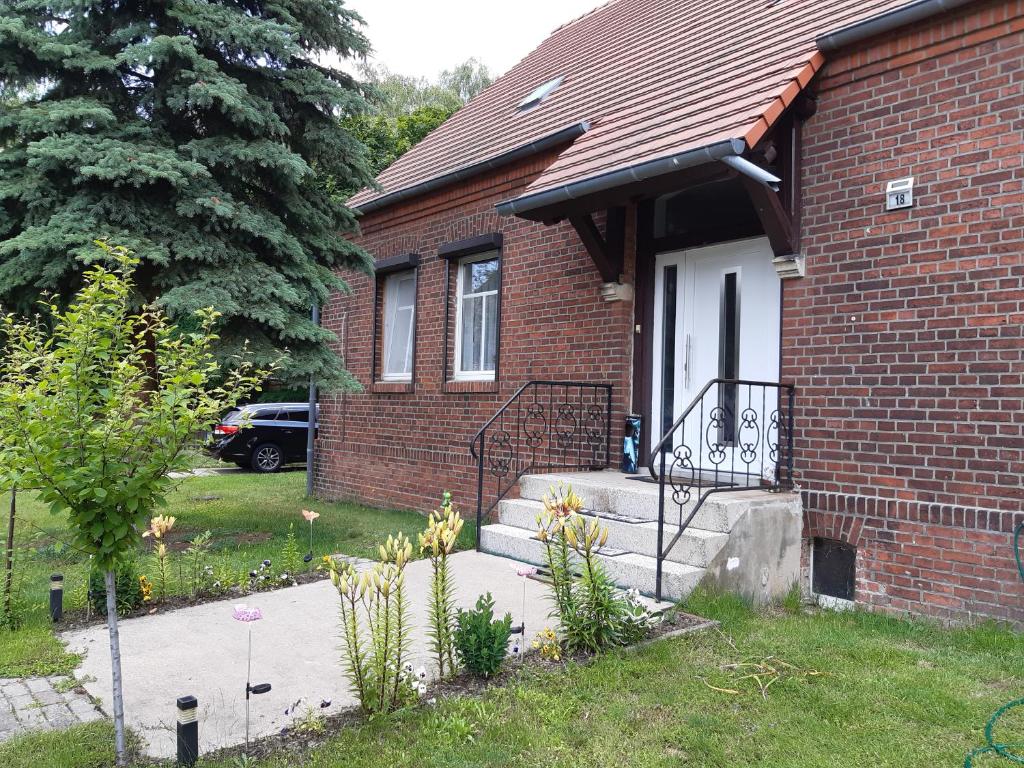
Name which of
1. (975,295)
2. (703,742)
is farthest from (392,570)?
(975,295)

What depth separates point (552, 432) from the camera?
26.4ft

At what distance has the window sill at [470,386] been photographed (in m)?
8.94

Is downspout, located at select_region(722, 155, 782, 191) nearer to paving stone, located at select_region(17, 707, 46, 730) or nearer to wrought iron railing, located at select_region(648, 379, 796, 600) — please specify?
wrought iron railing, located at select_region(648, 379, 796, 600)

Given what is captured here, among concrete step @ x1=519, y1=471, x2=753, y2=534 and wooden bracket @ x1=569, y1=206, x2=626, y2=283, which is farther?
wooden bracket @ x1=569, y1=206, x2=626, y2=283

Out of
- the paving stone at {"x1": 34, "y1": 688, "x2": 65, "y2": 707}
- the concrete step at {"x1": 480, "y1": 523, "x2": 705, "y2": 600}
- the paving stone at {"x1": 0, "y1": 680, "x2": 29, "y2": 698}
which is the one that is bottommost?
the paving stone at {"x1": 0, "y1": 680, "x2": 29, "y2": 698}

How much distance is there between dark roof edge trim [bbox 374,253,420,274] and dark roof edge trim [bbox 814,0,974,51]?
5796 mm

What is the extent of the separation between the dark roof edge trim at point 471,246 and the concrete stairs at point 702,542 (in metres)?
3.75

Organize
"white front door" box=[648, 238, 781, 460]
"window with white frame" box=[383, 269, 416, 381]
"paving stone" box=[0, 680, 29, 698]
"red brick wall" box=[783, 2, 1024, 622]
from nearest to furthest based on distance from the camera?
1. "paving stone" box=[0, 680, 29, 698]
2. "red brick wall" box=[783, 2, 1024, 622]
3. "white front door" box=[648, 238, 781, 460]
4. "window with white frame" box=[383, 269, 416, 381]

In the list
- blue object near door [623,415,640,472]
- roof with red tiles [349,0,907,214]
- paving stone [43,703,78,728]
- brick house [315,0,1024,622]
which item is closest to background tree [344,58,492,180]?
roof with red tiles [349,0,907,214]

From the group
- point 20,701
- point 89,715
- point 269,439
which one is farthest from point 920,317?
point 269,439

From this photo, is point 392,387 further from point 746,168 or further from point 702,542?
point 746,168

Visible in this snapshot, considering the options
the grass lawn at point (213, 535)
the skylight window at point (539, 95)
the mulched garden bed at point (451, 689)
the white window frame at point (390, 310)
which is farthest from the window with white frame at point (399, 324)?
the mulched garden bed at point (451, 689)

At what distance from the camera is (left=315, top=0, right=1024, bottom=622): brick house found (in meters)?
4.97

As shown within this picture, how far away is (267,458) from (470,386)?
10.3 meters
